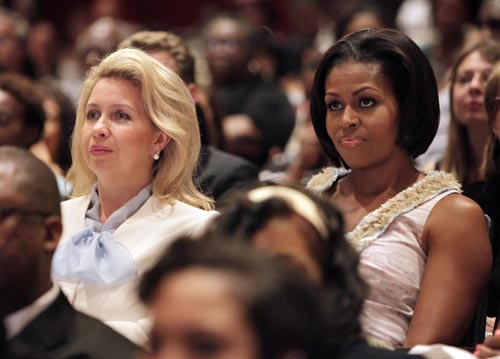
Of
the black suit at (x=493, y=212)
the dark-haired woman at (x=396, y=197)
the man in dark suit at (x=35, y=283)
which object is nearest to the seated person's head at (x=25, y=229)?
the man in dark suit at (x=35, y=283)

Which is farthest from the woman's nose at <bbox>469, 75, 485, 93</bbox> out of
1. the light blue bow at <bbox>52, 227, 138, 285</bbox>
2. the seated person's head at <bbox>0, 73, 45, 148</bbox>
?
the seated person's head at <bbox>0, 73, 45, 148</bbox>

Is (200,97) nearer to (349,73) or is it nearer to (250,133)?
(250,133)

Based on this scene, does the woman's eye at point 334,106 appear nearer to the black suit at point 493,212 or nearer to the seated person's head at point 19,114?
the black suit at point 493,212

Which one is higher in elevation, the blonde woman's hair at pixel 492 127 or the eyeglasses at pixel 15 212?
the blonde woman's hair at pixel 492 127

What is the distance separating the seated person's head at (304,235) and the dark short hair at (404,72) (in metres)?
0.96

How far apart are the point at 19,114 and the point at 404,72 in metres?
1.83

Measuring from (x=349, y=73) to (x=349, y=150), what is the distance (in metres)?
0.20

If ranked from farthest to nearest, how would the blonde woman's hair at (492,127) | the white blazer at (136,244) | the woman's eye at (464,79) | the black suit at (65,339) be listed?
1. the woman's eye at (464,79)
2. the blonde woman's hair at (492,127)
3. the white blazer at (136,244)
4. the black suit at (65,339)

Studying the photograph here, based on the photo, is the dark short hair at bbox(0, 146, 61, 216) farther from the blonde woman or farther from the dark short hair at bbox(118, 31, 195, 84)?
the dark short hair at bbox(118, 31, 195, 84)

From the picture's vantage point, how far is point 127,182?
2834 millimetres

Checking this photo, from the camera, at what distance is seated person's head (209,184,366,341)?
1705mm

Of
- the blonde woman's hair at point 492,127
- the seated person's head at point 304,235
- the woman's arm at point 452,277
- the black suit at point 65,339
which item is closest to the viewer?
the seated person's head at point 304,235

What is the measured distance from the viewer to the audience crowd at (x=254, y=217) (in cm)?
140

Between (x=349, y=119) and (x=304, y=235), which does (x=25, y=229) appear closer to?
(x=304, y=235)
